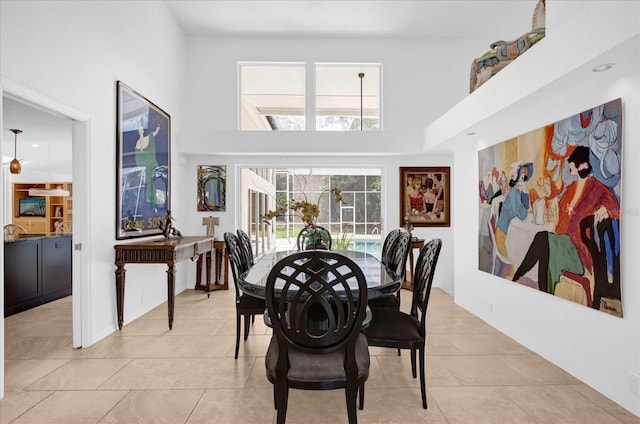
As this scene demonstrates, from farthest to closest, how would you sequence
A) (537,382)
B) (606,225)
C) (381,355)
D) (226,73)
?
(226,73), (381,355), (537,382), (606,225)

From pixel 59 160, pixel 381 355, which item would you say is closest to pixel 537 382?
pixel 381 355

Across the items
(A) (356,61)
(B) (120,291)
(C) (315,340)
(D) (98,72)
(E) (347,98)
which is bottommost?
(B) (120,291)

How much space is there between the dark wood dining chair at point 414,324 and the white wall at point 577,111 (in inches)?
45.5

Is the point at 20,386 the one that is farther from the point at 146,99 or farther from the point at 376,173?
the point at 376,173

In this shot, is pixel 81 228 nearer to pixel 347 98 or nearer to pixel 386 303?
pixel 386 303

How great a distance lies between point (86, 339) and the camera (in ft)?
10.4

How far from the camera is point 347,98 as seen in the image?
592cm

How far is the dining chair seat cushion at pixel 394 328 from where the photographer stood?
2213mm

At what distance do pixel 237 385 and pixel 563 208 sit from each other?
2.66m

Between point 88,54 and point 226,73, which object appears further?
point 226,73

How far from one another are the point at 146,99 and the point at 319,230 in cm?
272

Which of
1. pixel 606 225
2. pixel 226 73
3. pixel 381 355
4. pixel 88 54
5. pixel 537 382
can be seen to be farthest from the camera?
pixel 226 73

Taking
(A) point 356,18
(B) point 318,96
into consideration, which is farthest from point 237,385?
(A) point 356,18

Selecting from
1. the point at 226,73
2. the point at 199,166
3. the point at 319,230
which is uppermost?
the point at 226,73
